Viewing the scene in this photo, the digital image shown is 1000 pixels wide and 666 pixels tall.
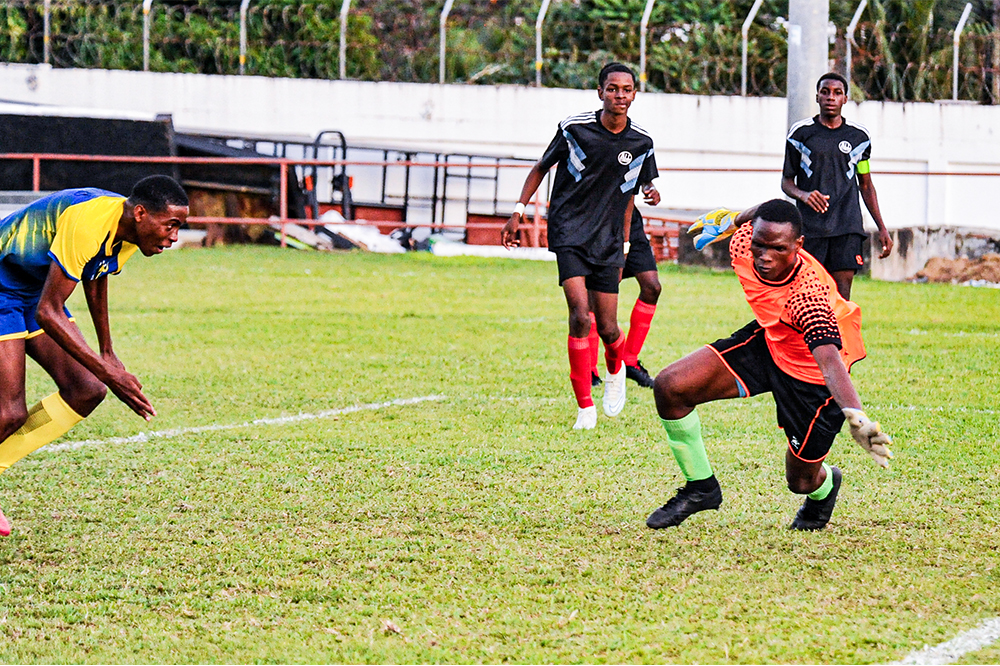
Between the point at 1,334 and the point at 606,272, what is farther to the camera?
the point at 606,272

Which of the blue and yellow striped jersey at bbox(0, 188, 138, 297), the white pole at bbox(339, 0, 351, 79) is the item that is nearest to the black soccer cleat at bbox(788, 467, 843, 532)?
the blue and yellow striped jersey at bbox(0, 188, 138, 297)

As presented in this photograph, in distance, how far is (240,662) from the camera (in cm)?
377

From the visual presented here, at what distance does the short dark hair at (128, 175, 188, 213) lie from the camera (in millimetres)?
4973

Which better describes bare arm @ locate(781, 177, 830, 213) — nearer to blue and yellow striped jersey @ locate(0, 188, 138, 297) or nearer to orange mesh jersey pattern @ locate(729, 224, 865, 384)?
orange mesh jersey pattern @ locate(729, 224, 865, 384)

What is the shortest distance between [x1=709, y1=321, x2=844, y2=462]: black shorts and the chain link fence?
65.3 feet

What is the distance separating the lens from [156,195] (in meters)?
4.98

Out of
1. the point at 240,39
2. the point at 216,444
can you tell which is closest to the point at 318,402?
the point at 216,444

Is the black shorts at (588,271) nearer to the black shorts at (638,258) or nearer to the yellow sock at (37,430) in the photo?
the black shorts at (638,258)

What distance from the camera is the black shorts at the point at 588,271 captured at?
7.82m

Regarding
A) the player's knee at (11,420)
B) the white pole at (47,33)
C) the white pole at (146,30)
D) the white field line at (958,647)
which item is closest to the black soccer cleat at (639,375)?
the player's knee at (11,420)

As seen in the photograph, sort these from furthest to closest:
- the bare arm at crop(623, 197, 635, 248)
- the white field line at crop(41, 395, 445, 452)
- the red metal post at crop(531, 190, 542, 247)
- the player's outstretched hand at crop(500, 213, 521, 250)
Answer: the red metal post at crop(531, 190, 542, 247) → the bare arm at crop(623, 197, 635, 248) → the player's outstretched hand at crop(500, 213, 521, 250) → the white field line at crop(41, 395, 445, 452)

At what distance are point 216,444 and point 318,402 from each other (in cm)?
145

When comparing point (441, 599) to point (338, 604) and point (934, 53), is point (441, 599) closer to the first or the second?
point (338, 604)

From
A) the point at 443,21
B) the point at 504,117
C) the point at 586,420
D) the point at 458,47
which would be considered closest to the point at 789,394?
the point at 586,420
